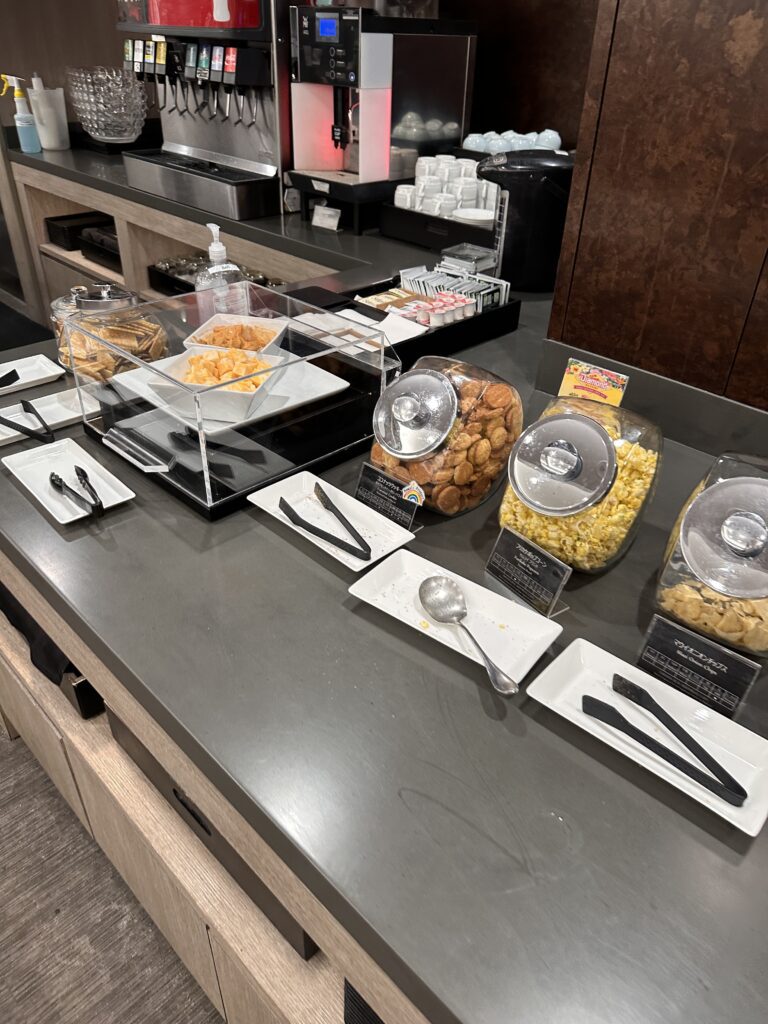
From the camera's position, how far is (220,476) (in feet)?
3.25

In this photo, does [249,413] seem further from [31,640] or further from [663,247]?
[663,247]

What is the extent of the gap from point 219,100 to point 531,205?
1346 mm

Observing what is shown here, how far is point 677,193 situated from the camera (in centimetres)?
106

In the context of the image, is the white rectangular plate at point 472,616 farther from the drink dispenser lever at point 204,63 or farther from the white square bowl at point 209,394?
the drink dispenser lever at point 204,63

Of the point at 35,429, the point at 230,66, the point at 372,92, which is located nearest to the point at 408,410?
Result: the point at 35,429

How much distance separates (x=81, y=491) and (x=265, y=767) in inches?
20.7

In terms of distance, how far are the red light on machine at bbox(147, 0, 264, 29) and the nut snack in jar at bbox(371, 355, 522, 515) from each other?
5.62 feet

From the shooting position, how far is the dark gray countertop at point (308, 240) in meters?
1.83

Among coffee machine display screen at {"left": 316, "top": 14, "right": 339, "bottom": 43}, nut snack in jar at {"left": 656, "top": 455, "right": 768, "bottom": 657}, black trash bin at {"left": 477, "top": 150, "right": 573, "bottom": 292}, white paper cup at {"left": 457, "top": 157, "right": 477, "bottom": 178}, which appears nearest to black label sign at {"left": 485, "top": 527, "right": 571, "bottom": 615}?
nut snack in jar at {"left": 656, "top": 455, "right": 768, "bottom": 657}

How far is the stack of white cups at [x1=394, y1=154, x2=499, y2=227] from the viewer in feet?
6.50

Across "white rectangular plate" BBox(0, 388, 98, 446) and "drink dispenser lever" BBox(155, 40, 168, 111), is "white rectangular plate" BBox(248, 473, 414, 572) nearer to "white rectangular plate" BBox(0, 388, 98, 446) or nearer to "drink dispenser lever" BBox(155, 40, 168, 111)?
Answer: "white rectangular plate" BBox(0, 388, 98, 446)

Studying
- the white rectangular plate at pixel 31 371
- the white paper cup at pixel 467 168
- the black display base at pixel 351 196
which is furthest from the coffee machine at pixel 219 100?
the white rectangular plate at pixel 31 371

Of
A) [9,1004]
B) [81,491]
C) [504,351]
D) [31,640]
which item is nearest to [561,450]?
[81,491]

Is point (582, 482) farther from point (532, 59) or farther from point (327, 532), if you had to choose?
point (532, 59)
